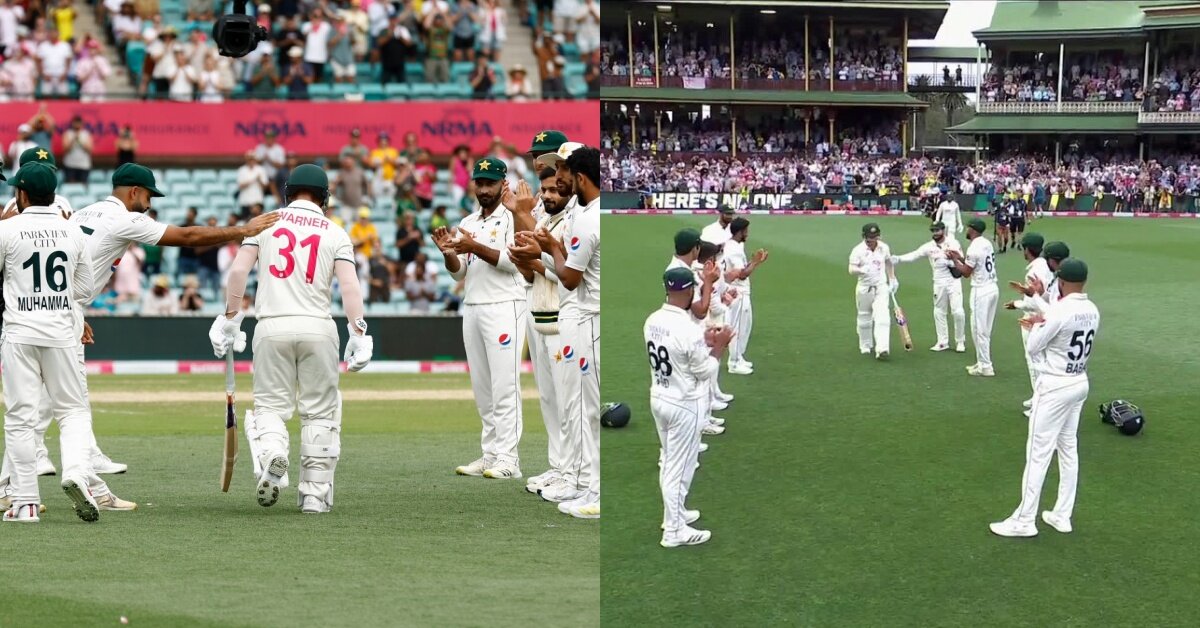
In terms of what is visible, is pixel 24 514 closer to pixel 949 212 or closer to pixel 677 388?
pixel 677 388

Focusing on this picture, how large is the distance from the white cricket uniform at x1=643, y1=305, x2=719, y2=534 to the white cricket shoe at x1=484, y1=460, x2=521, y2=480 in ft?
4.22

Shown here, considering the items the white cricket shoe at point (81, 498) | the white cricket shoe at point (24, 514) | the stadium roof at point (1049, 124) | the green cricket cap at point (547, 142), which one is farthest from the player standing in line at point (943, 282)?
the white cricket shoe at point (24, 514)

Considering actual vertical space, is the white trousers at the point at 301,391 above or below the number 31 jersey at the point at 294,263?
below

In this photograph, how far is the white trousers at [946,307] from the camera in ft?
57.4

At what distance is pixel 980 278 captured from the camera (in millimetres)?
15961

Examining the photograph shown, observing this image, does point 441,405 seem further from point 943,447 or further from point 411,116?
point 411,116

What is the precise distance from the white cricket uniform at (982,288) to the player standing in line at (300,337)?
979 cm

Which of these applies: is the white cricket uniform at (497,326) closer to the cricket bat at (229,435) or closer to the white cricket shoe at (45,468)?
the cricket bat at (229,435)

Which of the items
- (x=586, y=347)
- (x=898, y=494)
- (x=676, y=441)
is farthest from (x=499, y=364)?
(x=898, y=494)

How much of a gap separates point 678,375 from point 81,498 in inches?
148

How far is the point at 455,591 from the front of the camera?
6301 mm

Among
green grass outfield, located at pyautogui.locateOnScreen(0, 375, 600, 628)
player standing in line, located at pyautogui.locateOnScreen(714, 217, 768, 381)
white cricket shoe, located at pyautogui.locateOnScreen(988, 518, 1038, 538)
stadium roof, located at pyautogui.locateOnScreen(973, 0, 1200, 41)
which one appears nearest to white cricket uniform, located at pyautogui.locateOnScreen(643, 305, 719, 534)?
green grass outfield, located at pyautogui.locateOnScreen(0, 375, 600, 628)

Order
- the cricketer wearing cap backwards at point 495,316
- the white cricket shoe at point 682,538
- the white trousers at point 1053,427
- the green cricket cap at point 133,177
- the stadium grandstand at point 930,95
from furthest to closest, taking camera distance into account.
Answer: the stadium grandstand at point 930,95 → the cricketer wearing cap backwards at point 495,316 → the white cricket shoe at point 682,538 → the white trousers at point 1053,427 → the green cricket cap at point 133,177

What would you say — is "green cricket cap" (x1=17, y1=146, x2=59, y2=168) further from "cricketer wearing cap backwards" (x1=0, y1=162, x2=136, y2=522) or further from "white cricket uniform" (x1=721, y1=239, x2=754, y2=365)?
"white cricket uniform" (x1=721, y1=239, x2=754, y2=365)
